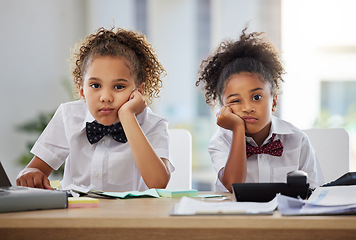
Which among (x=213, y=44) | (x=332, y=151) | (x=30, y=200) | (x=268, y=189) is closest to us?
(x=30, y=200)

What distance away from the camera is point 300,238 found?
3.19ft

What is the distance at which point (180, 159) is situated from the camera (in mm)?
2145

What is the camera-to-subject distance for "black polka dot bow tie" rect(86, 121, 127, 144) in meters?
1.91

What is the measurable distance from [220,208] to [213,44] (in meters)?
4.74

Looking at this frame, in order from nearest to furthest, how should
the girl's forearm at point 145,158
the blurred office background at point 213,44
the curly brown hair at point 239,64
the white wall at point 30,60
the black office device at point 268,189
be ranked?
the black office device at point 268,189
the girl's forearm at point 145,158
the curly brown hair at point 239,64
the white wall at point 30,60
the blurred office background at point 213,44

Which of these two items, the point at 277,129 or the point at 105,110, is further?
the point at 277,129

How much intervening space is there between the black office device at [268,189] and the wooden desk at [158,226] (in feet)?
0.78

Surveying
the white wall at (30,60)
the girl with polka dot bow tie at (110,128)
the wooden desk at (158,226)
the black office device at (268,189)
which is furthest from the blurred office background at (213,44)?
the wooden desk at (158,226)

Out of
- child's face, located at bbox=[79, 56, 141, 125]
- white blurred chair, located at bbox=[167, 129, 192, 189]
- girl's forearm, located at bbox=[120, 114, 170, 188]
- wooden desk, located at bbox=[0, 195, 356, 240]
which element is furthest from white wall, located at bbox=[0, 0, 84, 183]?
wooden desk, located at bbox=[0, 195, 356, 240]

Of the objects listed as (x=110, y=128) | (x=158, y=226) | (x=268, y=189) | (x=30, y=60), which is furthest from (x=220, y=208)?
(x=30, y=60)

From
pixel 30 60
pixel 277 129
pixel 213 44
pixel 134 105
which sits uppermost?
pixel 213 44

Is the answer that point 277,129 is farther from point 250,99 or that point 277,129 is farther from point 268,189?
point 268,189

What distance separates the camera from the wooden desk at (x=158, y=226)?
95 cm

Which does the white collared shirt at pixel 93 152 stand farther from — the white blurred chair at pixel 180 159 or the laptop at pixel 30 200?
the laptop at pixel 30 200
